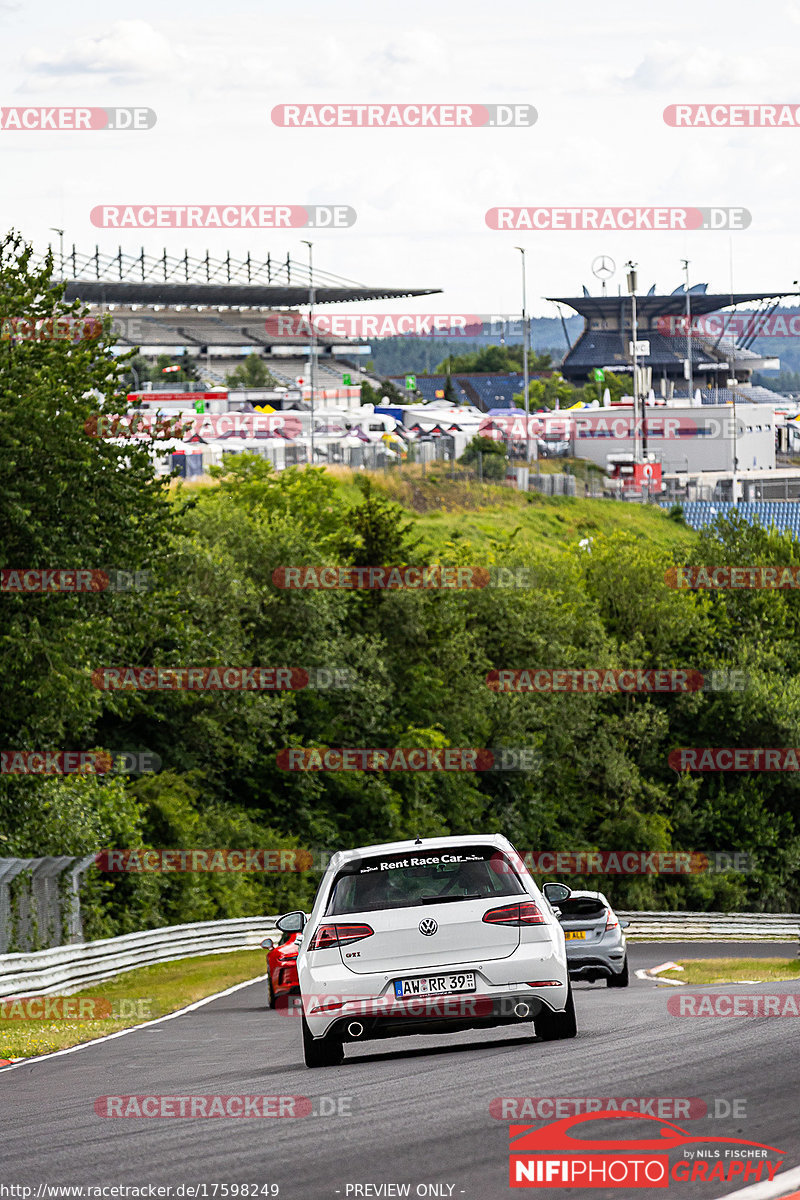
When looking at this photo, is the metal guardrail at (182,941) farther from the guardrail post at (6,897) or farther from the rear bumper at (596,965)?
the rear bumper at (596,965)

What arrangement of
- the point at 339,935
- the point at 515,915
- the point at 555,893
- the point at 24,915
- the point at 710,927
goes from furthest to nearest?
the point at 710,927 < the point at 24,915 < the point at 555,893 < the point at 515,915 < the point at 339,935

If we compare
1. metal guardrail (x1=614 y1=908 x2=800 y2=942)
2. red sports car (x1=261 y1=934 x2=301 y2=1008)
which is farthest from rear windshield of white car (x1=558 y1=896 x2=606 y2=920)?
metal guardrail (x1=614 y1=908 x2=800 y2=942)

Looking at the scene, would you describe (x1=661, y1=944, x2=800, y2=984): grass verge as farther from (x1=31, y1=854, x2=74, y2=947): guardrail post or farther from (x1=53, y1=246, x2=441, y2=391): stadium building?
(x1=53, y1=246, x2=441, y2=391): stadium building

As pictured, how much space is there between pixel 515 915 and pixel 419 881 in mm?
643

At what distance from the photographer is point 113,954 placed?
25.7 metres

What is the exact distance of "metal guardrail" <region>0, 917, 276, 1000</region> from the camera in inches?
825

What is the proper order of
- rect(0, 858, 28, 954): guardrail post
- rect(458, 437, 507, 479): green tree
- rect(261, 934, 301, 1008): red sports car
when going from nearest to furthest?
rect(261, 934, 301, 1008): red sports car
rect(0, 858, 28, 954): guardrail post
rect(458, 437, 507, 479): green tree

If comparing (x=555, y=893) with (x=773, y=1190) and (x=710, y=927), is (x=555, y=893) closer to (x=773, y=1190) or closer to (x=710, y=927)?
(x=773, y=1190)

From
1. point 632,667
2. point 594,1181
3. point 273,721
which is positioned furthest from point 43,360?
point 632,667

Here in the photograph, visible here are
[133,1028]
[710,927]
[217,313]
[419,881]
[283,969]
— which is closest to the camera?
[419,881]

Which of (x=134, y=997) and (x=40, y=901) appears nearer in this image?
(x=134, y=997)

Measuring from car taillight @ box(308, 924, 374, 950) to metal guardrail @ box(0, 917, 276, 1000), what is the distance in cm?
Answer: 1073

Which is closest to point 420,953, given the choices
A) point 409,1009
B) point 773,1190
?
point 409,1009

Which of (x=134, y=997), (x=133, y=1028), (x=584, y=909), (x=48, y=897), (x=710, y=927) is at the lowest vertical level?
(x=710, y=927)
